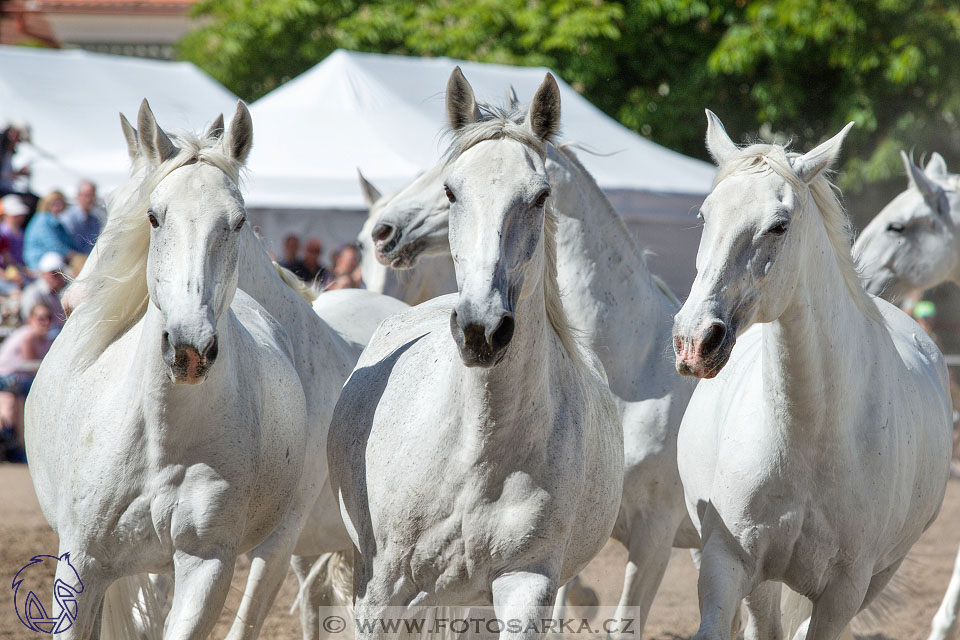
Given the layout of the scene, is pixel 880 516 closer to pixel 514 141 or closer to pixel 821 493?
pixel 821 493

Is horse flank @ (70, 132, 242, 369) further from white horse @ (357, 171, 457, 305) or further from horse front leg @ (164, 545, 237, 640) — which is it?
white horse @ (357, 171, 457, 305)

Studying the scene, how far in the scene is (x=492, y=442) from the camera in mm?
3119

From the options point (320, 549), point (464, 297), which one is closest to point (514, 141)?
point (464, 297)

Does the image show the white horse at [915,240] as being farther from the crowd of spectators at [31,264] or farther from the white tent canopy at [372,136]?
the white tent canopy at [372,136]

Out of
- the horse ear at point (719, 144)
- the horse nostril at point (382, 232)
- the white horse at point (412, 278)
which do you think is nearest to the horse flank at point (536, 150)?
the horse ear at point (719, 144)

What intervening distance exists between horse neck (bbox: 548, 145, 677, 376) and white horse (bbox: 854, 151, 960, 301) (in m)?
2.31

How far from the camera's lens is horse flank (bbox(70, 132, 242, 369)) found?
11.7ft

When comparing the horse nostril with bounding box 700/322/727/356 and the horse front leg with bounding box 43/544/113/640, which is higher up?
the horse nostril with bounding box 700/322/727/356

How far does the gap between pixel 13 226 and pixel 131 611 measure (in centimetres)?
782

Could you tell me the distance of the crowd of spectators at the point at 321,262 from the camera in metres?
9.66

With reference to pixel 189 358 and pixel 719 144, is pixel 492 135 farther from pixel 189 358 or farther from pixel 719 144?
pixel 189 358

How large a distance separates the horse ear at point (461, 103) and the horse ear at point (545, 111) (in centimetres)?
18

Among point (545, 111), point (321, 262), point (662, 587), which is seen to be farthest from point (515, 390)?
point (321, 262)

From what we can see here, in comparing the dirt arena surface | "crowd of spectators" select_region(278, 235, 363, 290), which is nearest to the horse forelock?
Result: the dirt arena surface
